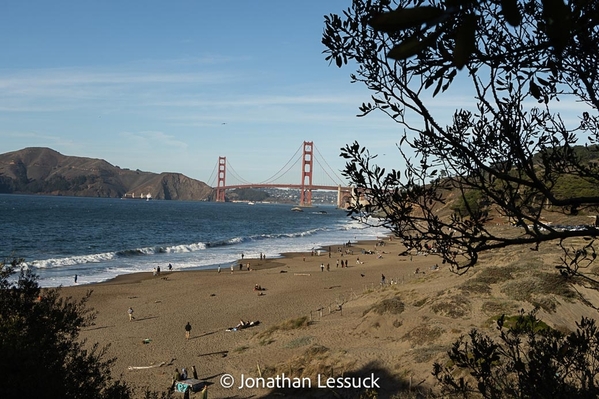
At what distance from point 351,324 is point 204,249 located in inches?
1291

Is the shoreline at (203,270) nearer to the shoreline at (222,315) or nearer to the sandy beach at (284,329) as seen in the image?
Result: the shoreline at (222,315)

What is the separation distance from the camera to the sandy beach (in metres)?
10.8

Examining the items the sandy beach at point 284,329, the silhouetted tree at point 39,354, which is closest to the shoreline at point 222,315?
the sandy beach at point 284,329

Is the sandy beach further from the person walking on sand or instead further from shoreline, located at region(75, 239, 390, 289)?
shoreline, located at region(75, 239, 390, 289)

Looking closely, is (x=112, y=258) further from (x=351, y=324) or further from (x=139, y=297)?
(x=351, y=324)

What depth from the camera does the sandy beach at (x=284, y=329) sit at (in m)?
10.8

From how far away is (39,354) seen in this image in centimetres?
564

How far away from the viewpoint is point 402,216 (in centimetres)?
334

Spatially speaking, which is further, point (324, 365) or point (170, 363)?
point (170, 363)

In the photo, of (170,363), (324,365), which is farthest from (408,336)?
(170,363)

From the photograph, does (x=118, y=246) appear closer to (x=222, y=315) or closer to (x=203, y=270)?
(x=203, y=270)

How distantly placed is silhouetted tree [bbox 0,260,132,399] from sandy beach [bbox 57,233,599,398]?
4.92m

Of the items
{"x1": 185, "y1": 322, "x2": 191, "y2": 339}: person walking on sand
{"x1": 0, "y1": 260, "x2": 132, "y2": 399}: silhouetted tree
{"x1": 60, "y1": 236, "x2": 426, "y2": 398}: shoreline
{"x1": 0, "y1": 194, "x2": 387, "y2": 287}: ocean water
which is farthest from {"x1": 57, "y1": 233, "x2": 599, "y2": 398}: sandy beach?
{"x1": 0, "y1": 194, "x2": 387, "y2": 287}: ocean water

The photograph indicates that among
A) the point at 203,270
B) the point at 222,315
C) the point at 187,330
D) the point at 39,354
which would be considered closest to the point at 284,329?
the point at 187,330
